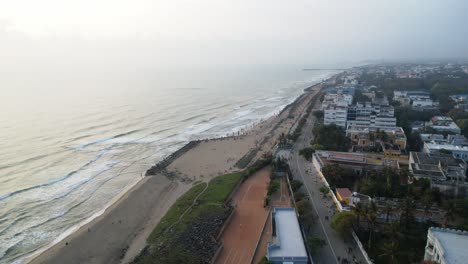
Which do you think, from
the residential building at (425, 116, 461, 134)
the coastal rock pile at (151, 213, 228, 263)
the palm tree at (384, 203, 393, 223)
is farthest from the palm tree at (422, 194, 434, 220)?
the residential building at (425, 116, 461, 134)

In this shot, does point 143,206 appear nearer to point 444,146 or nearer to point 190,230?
point 190,230

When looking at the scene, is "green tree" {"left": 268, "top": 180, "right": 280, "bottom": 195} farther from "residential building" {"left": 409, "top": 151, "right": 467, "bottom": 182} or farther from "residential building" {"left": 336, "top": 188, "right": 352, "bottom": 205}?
Result: "residential building" {"left": 409, "top": 151, "right": 467, "bottom": 182}

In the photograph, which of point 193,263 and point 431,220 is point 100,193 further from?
point 431,220

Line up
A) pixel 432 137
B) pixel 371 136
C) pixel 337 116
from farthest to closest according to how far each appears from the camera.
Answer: pixel 337 116
pixel 432 137
pixel 371 136

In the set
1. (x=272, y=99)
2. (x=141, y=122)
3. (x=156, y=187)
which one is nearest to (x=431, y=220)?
(x=156, y=187)

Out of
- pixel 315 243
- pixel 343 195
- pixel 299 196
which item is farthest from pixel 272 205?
pixel 315 243

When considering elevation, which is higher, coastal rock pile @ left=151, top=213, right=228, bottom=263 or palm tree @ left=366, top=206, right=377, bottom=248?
palm tree @ left=366, top=206, right=377, bottom=248

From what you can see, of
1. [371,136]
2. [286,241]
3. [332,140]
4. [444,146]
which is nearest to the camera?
[286,241]
